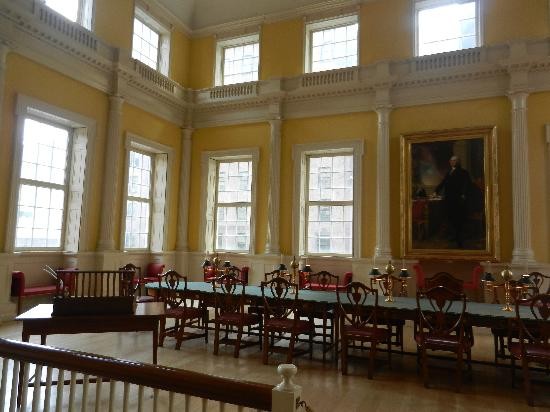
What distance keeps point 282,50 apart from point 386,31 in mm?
2509

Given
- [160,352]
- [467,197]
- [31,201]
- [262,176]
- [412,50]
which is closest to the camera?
[160,352]

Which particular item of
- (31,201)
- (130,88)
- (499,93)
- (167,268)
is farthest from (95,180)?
(499,93)

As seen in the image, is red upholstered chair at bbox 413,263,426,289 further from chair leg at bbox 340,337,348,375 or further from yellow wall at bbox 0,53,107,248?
yellow wall at bbox 0,53,107,248

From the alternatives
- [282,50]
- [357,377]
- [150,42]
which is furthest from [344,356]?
[150,42]

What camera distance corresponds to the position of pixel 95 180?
877 cm

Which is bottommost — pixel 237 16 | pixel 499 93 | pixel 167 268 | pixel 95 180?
pixel 167 268

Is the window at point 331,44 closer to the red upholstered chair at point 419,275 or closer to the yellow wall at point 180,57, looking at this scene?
the yellow wall at point 180,57

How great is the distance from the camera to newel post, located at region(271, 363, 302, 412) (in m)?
1.42

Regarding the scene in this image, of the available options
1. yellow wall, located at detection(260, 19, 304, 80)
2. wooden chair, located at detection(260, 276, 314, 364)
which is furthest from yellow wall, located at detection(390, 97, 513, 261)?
wooden chair, located at detection(260, 276, 314, 364)

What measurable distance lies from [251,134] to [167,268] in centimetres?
386

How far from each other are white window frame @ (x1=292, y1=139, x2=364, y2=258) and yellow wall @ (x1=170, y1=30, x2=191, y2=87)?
3.73m

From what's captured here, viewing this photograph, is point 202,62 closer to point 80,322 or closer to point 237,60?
point 237,60

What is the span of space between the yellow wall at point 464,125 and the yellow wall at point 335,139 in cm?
43

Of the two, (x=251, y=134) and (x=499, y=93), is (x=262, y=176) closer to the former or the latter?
(x=251, y=134)
